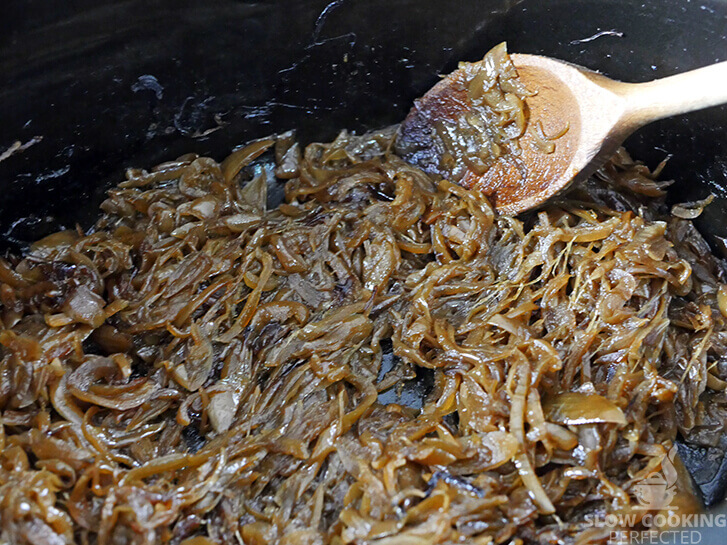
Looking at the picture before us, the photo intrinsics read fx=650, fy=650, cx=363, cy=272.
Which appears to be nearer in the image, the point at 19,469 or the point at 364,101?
the point at 19,469

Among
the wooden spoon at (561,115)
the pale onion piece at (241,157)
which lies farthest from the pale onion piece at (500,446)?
the pale onion piece at (241,157)

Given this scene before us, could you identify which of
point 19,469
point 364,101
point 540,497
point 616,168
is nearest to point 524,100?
point 616,168

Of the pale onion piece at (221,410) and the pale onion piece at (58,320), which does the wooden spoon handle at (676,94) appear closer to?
the pale onion piece at (221,410)

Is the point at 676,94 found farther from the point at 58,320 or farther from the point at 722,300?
the point at 58,320

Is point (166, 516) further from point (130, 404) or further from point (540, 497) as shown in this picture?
point (540, 497)

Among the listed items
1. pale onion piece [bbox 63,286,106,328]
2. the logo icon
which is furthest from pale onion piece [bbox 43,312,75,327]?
the logo icon

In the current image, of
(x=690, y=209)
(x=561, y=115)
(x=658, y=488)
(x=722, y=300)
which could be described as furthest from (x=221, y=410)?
(x=690, y=209)

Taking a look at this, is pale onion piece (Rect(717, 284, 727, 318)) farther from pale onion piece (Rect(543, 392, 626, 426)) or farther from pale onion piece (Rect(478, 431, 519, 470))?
pale onion piece (Rect(478, 431, 519, 470))
